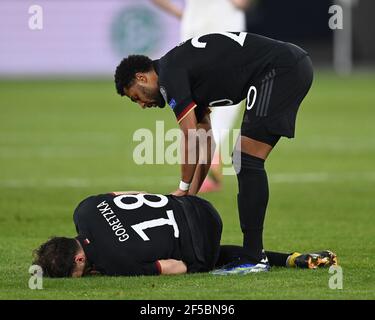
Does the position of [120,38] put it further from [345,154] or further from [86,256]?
[86,256]

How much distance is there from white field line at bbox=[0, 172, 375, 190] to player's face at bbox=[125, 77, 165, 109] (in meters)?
4.62

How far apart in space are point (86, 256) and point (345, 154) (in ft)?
28.9

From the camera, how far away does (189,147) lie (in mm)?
7527

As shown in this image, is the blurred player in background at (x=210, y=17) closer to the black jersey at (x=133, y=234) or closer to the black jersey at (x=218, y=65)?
the black jersey at (x=218, y=65)

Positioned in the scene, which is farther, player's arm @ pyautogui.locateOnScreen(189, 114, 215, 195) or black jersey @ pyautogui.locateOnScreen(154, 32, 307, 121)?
player's arm @ pyautogui.locateOnScreen(189, 114, 215, 195)

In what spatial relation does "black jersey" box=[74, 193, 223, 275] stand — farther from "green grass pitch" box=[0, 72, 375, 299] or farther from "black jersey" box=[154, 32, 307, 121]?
"black jersey" box=[154, 32, 307, 121]

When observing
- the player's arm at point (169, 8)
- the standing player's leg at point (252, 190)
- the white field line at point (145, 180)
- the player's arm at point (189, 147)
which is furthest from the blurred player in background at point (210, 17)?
the standing player's leg at point (252, 190)

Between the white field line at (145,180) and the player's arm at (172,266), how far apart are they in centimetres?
478

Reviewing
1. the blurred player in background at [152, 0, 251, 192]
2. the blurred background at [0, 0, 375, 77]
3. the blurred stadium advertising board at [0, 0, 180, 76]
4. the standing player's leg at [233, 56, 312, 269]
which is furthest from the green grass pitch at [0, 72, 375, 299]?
the blurred background at [0, 0, 375, 77]

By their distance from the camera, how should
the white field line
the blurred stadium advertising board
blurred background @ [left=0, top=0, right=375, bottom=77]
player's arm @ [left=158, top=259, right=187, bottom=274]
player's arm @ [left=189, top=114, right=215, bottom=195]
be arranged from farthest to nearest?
1. blurred background @ [left=0, top=0, right=375, bottom=77]
2. the blurred stadium advertising board
3. the white field line
4. player's arm @ [left=189, top=114, right=215, bottom=195]
5. player's arm @ [left=158, top=259, right=187, bottom=274]

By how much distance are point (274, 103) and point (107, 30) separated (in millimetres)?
21111

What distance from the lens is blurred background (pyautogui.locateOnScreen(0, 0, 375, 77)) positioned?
2777cm

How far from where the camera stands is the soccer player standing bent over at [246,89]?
7.43 m
